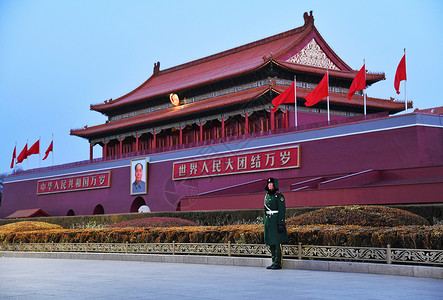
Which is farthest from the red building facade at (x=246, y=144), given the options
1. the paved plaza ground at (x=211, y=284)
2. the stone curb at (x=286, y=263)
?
the paved plaza ground at (x=211, y=284)

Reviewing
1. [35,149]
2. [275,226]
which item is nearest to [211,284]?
[275,226]

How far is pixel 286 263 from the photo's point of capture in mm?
10523

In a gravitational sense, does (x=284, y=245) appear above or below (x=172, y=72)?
below

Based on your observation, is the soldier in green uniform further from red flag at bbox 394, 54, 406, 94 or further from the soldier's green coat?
red flag at bbox 394, 54, 406, 94

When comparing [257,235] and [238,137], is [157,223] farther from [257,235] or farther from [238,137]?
[238,137]

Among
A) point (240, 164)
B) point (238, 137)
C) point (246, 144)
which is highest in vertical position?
point (238, 137)

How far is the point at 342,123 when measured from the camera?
24.4 m

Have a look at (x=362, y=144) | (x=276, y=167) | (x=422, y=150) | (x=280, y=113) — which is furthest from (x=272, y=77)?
(x=422, y=150)

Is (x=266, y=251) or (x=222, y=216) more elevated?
(x=222, y=216)

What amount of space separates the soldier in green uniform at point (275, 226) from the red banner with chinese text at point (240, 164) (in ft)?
50.6

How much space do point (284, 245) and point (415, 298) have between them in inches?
184

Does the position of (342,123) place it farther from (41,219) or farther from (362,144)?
(41,219)

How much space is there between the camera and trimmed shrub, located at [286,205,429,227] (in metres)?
11.6

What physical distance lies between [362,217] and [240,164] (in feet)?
55.2
